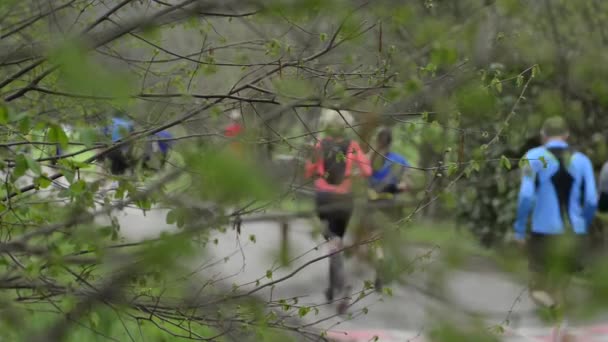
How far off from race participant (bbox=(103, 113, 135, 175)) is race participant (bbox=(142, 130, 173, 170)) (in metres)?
0.08

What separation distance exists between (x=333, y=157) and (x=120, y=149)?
0.84 m

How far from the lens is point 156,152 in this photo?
150 inches

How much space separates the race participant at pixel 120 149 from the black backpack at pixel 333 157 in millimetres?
764

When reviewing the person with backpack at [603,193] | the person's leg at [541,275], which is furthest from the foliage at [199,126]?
the person with backpack at [603,193]

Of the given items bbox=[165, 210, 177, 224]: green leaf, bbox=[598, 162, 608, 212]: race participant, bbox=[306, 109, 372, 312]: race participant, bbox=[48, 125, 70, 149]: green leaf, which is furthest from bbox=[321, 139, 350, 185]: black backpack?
bbox=[598, 162, 608, 212]: race participant

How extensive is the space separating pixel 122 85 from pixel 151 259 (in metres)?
0.24

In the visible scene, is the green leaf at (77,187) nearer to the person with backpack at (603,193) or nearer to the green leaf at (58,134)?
the green leaf at (58,134)

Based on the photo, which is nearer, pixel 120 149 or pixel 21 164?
pixel 21 164

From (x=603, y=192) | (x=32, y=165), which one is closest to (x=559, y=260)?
(x=32, y=165)

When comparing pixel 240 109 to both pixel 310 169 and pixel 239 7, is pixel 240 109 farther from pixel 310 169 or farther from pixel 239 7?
pixel 239 7

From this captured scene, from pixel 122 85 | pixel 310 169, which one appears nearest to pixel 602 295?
pixel 122 85

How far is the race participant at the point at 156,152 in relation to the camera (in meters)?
3.54

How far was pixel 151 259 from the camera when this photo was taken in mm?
1225

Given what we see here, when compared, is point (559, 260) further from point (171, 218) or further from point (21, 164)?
point (21, 164)
